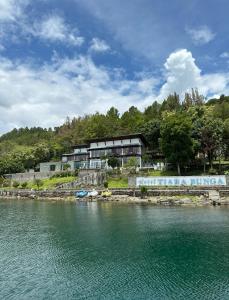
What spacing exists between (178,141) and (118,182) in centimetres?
1654

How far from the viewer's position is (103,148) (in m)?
88.0

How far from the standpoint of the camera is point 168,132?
66500 mm

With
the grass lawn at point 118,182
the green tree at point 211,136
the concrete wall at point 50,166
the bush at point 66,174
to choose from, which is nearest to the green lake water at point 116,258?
the grass lawn at point 118,182

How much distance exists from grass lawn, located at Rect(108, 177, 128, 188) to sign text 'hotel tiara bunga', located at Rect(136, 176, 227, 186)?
4381 mm

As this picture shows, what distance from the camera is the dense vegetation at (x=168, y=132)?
66.2m

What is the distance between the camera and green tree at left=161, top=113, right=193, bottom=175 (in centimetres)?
6506

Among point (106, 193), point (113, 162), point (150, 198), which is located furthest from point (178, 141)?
point (113, 162)

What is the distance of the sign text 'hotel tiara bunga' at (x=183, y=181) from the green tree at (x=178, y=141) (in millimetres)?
6904

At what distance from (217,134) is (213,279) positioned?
2093 inches

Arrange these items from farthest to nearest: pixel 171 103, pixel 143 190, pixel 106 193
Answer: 1. pixel 171 103
2. pixel 106 193
3. pixel 143 190

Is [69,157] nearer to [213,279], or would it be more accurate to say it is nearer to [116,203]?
[116,203]

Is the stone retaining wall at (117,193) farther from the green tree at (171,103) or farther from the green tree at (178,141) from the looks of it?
the green tree at (171,103)

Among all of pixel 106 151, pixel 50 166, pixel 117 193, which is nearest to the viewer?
pixel 117 193

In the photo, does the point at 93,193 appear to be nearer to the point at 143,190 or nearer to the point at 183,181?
the point at 143,190
